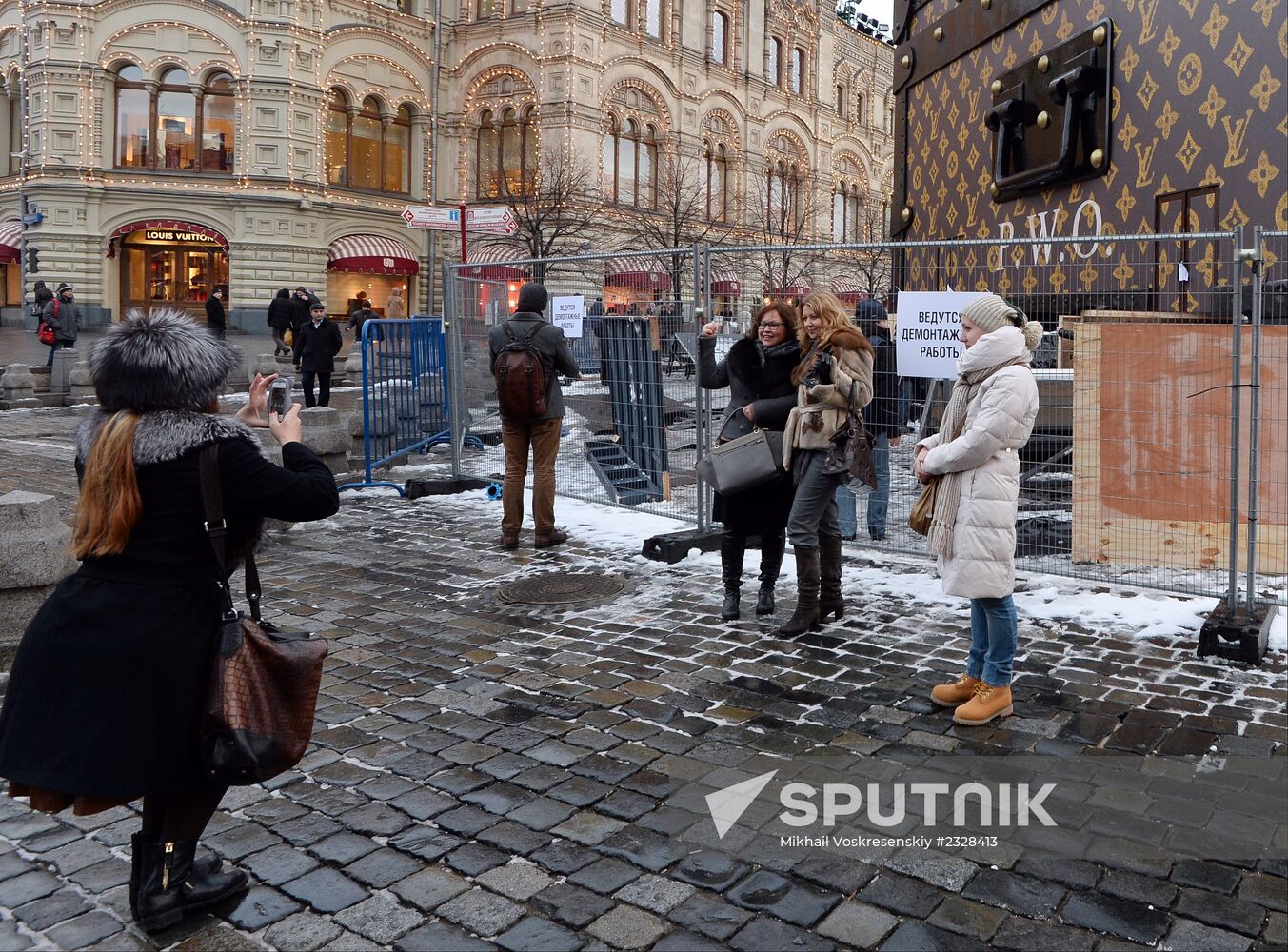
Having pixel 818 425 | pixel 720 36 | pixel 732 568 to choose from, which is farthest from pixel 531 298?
pixel 720 36

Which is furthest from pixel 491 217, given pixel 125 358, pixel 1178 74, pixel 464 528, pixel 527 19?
pixel 527 19

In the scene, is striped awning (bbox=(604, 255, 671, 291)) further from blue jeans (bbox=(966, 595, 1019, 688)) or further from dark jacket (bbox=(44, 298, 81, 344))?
dark jacket (bbox=(44, 298, 81, 344))

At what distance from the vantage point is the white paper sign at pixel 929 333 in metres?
7.20

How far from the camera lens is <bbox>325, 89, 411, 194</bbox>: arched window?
1470 inches

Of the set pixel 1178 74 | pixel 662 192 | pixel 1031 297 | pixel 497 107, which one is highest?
pixel 497 107

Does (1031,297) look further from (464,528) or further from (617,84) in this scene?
(617,84)

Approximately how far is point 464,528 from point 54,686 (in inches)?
245

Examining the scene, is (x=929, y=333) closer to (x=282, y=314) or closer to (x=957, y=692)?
(x=957, y=692)

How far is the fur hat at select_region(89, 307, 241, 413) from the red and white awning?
35.2 metres

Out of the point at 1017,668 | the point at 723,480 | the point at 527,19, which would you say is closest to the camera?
the point at 1017,668

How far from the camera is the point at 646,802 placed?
4.02m

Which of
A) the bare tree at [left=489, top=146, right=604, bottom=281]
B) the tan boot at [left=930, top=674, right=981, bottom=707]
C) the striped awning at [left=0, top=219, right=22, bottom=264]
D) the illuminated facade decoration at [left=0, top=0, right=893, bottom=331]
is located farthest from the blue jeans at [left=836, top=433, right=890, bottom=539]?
the striped awning at [left=0, top=219, right=22, bottom=264]

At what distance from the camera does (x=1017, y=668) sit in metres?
5.50

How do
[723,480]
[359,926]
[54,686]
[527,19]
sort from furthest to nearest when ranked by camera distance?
[527,19] → [723,480] → [359,926] → [54,686]
